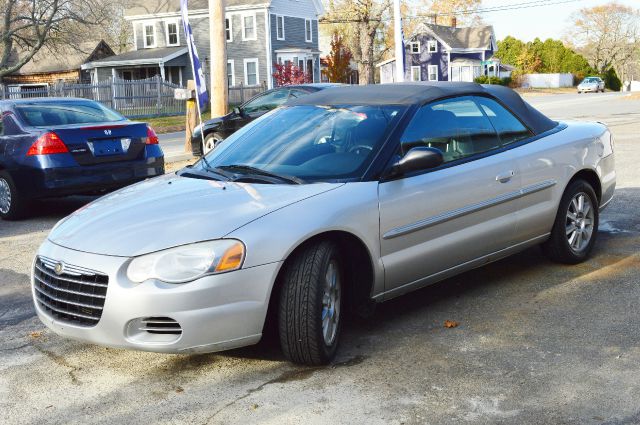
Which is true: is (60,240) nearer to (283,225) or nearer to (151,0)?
(283,225)

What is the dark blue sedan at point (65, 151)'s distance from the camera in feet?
30.7

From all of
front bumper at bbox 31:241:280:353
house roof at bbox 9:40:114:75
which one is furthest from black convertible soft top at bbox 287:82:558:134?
house roof at bbox 9:40:114:75

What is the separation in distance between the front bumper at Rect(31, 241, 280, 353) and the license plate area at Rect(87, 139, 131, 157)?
5385 mm

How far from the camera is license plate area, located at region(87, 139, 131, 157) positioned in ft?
31.2

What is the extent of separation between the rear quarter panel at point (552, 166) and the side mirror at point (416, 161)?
3.65 feet

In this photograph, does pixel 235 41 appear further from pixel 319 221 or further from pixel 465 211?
pixel 319 221

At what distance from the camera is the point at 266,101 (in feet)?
56.3

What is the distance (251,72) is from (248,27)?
2718mm

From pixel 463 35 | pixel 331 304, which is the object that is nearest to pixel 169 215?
pixel 331 304

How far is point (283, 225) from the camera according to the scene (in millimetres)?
4410

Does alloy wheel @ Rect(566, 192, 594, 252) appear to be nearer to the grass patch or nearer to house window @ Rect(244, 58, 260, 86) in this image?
the grass patch

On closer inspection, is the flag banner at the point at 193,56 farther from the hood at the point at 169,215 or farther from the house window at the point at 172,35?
the house window at the point at 172,35

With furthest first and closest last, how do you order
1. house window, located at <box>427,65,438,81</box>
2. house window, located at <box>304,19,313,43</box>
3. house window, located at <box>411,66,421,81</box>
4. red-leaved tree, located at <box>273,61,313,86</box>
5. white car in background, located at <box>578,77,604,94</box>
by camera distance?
1. house window, located at <box>411,66,421,81</box>
2. house window, located at <box>427,65,438,81</box>
3. white car in background, located at <box>578,77,604,94</box>
4. house window, located at <box>304,19,313,43</box>
5. red-leaved tree, located at <box>273,61,313,86</box>

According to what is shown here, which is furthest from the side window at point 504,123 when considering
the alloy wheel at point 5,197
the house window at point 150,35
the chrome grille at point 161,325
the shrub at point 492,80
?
the shrub at point 492,80
